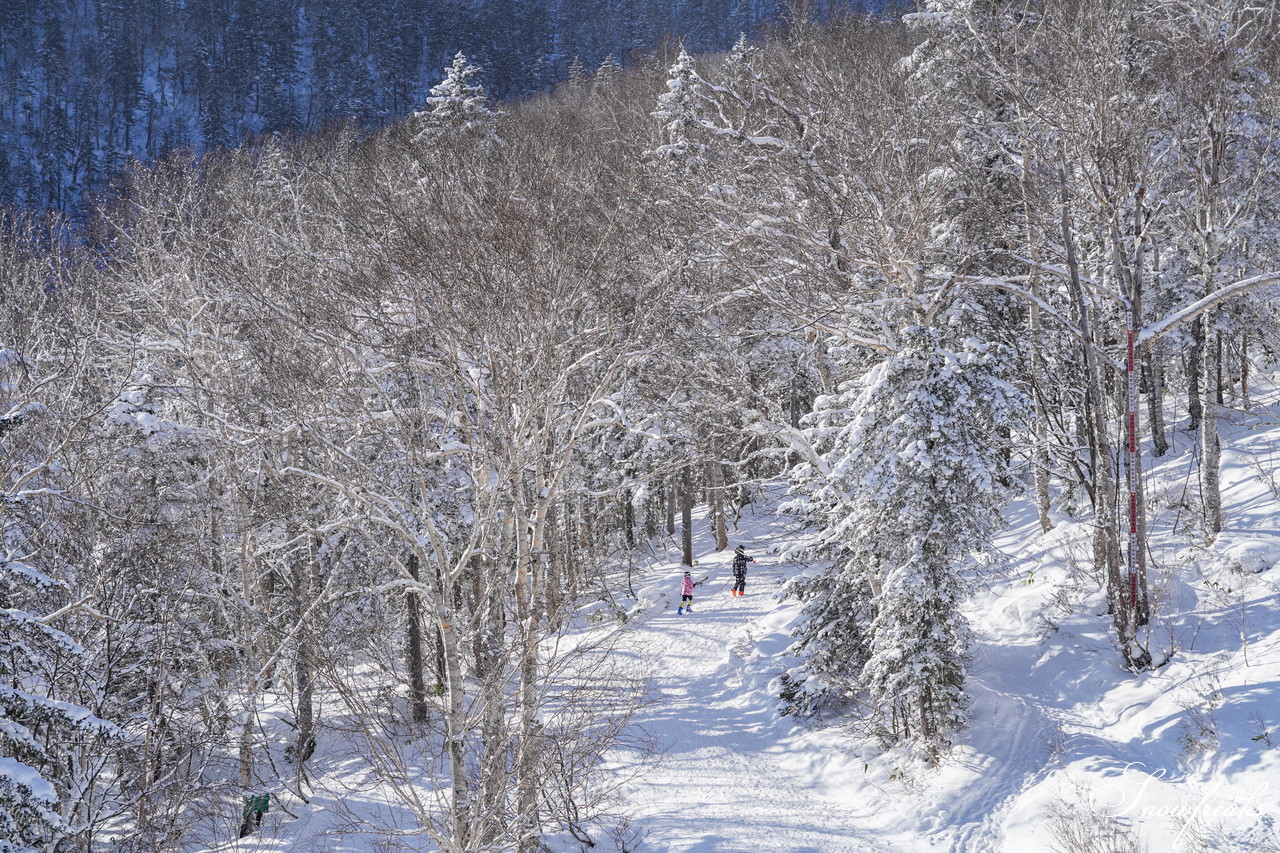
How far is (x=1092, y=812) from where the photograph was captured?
8531 mm

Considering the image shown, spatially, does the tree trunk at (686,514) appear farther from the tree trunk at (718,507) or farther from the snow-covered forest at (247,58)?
the snow-covered forest at (247,58)

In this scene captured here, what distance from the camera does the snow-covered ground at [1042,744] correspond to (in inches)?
328

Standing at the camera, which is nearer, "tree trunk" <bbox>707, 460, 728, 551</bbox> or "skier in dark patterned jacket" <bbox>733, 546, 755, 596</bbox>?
"skier in dark patterned jacket" <bbox>733, 546, 755, 596</bbox>

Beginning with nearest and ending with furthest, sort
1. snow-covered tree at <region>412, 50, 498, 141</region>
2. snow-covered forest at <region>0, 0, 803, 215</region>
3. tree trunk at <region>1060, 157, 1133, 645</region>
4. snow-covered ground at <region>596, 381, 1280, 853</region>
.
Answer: snow-covered ground at <region>596, 381, 1280, 853</region> < tree trunk at <region>1060, 157, 1133, 645</region> < snow-covered tree at <region>412, 50, 498, 141</region> < snow-covered forest at <region>0, 0, 803, 215</region>

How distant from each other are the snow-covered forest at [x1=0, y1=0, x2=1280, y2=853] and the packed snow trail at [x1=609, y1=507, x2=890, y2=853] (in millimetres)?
360

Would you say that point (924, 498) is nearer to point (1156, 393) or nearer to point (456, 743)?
point (456, 743)

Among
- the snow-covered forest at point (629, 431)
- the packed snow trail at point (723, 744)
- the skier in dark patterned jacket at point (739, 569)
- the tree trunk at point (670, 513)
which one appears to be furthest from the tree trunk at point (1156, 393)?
the tree trunk at point (670, 513)

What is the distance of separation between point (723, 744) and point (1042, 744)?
18.9 ft

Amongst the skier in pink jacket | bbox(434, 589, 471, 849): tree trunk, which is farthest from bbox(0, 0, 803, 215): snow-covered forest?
bbox(434, 589, 471, 849): tree trunk

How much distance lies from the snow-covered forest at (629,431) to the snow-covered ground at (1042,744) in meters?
0.13

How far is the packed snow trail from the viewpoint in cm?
1096

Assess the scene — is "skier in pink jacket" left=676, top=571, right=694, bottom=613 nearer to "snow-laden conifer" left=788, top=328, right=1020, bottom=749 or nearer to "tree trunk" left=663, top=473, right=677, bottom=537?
"tree trunk" left=663, top=473, right=677, bottom=537

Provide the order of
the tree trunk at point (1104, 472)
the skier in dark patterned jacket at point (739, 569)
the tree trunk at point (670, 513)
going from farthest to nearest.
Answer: the tree trunk at point (670, 513), the skier in dark patterned jacket at point (739, 569), the tree trunk at point (1104, 472)

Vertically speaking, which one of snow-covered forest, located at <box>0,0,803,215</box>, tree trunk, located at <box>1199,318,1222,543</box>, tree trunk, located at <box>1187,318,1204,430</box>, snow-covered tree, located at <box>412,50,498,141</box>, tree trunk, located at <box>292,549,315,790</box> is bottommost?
tree trunk, located at <box>292,549,315,790</box>
